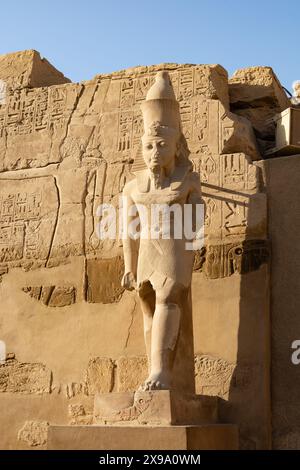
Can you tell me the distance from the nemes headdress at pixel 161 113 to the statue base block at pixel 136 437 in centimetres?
201

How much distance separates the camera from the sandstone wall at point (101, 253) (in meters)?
6.25

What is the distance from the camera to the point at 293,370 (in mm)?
6074

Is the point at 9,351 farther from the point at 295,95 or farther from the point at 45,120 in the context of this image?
the point at 295,95

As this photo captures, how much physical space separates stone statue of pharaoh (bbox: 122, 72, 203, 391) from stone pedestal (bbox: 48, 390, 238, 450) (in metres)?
0.13

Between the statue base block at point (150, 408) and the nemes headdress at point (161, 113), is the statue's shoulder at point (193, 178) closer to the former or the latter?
the nemes headdress at point (161, 113)

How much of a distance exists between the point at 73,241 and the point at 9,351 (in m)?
1.05

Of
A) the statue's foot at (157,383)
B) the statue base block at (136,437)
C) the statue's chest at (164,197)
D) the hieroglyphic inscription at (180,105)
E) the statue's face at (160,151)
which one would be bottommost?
the statue base block at (136,437)

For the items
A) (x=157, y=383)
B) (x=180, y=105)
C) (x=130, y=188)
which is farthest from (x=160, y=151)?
(x=157, y=383)

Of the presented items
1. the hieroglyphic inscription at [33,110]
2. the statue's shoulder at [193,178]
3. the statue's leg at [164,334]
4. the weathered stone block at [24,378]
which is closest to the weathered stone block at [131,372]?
the weathered stone block at [24,378]

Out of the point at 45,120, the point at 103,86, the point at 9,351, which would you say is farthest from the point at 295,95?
the point at 9,351

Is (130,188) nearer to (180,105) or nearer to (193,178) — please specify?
(193,178)

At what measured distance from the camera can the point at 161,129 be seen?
5.90 m

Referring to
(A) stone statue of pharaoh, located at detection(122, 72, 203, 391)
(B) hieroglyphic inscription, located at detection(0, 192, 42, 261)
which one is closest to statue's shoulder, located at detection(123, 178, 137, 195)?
(A) stone statue of pharaoh, located at detection(122, 72, 203, 391)

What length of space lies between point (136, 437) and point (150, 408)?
210 millimetres
